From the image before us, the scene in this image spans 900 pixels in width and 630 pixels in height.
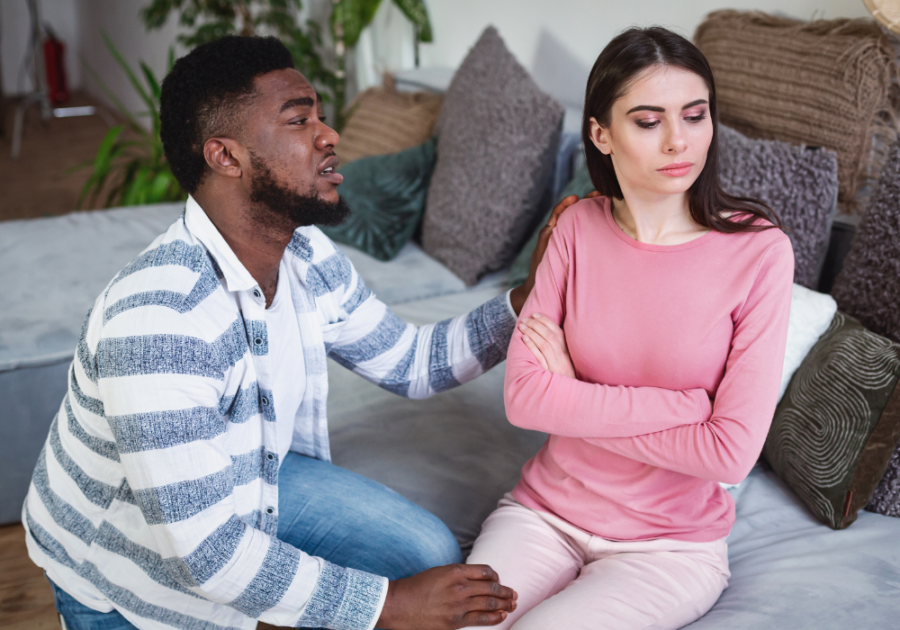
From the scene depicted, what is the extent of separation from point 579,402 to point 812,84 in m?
0.98

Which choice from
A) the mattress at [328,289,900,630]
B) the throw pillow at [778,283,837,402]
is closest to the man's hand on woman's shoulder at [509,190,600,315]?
the mattress at [328,289,900,630]

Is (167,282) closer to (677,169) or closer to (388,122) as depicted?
(677,169)

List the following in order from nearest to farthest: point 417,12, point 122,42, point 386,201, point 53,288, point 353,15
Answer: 1. point 53,288
2. point 386,201
3. point 417,12
4. point 353,15
5. point 122,42

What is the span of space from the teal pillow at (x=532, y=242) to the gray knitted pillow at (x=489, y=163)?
3.2 inches

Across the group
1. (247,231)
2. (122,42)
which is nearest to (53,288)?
(247,231)

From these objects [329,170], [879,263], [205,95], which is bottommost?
[879,263]

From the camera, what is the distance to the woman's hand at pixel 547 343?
1.07 m

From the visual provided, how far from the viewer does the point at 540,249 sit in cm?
126

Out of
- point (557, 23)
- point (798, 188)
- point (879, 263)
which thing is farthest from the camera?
point (557, 23)

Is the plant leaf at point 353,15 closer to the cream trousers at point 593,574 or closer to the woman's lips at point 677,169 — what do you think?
the woman's lips at point 677,169

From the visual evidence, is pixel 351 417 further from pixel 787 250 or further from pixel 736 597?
pixel 787 250

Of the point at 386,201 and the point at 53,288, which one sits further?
the point at 386,201

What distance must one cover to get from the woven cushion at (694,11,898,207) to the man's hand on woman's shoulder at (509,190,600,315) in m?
0.64

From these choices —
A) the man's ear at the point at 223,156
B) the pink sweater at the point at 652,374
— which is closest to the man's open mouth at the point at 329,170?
the man's ear at the point at 223,156
